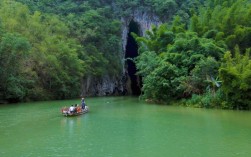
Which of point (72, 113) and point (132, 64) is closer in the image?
point (72, 113)

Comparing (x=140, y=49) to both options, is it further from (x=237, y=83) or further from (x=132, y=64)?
(x=132, y=64)

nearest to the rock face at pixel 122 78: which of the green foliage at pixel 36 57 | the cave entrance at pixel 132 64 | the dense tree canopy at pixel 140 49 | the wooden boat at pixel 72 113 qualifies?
the dense tree canopy at pixel 140 49

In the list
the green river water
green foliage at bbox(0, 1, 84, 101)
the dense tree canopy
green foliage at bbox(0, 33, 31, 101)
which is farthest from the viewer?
green foliage at bbox(0, 1, 84, 101)

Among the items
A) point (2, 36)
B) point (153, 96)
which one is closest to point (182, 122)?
point (153, 96)

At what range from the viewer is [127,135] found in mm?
14602

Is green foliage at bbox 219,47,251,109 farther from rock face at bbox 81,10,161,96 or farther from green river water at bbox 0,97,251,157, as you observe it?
rock face at bbox 81,10,161,96

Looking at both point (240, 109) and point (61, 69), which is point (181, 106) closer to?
point (240, 109)

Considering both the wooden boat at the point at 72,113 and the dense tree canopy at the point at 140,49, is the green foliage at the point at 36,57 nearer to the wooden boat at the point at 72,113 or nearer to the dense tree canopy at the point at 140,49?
the dense tree canopy at the point at 140,49

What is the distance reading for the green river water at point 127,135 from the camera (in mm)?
11828

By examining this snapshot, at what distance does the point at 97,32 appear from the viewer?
1793 inches

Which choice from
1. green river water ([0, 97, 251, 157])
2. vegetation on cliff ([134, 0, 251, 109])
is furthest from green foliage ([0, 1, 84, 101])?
green river water ([0, 97, 251, 157])

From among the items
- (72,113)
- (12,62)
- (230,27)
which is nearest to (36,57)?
(12,62)

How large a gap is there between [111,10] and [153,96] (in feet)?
77.3

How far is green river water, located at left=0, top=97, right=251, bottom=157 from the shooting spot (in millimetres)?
11828
